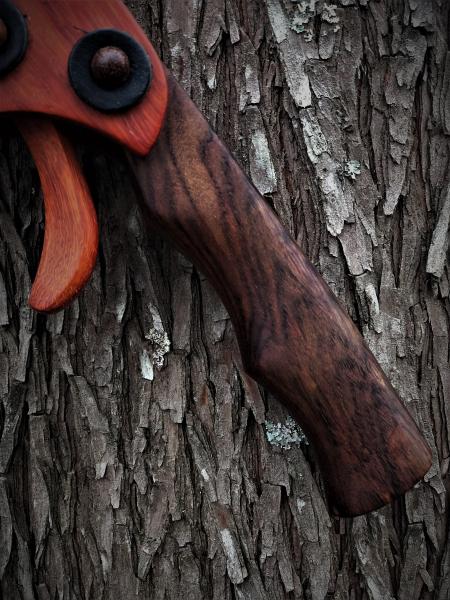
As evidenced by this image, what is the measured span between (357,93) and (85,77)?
518 millimetres

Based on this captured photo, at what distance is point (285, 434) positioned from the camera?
0.94 m

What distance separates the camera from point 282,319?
2.43 feet

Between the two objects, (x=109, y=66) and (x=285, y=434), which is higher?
(x=109, y=66)

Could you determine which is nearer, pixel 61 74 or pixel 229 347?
pixel 61 74

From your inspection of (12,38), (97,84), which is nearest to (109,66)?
(97,84)

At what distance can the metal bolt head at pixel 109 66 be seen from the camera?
0.69 m

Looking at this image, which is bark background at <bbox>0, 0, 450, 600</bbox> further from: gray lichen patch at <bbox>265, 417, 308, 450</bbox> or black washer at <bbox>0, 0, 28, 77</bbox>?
black washer at <bbox>0, 0, 28, 77</bbox>

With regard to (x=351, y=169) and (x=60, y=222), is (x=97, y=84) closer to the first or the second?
(x=60, y=222)

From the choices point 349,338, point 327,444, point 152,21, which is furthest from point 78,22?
point 327,444

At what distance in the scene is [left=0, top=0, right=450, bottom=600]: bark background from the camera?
938 mm

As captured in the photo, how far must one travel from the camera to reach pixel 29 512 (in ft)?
3.21

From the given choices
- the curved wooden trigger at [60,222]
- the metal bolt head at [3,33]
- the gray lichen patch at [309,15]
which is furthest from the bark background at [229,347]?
the metal bolt head at [3,33]

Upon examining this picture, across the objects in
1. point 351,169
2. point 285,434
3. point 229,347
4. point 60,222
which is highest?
point 351,169

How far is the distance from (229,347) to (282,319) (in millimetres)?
226
